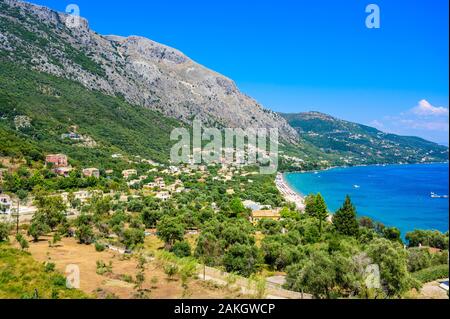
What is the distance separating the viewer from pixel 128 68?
364 ft

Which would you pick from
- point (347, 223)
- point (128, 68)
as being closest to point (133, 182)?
point (347, 223)

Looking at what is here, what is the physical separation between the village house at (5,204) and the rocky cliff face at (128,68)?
53743 mm

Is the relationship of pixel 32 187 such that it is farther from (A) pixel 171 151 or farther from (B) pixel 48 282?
(A) pixel 171 151

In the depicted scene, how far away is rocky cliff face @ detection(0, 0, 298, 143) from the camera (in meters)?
82.9

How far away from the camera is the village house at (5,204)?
26766mm

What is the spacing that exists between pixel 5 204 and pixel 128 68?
88.4 meters

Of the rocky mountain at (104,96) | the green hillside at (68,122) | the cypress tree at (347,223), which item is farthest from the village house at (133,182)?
the cypress tree at (347,223)

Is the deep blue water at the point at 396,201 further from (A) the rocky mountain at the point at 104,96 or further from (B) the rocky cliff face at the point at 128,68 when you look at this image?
(B) the rocky cliff face at the point at 128,68

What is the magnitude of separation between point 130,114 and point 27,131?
112 feet

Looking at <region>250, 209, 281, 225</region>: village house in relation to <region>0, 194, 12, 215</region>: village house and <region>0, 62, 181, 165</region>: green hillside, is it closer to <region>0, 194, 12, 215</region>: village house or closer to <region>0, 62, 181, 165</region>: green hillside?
<region>0, 194, 12, 215</region>: village house

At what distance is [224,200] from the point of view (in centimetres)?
4025

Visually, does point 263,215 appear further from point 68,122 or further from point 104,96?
point 104,96
